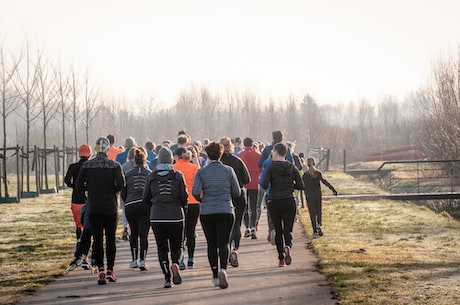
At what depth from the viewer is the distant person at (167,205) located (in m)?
11.0

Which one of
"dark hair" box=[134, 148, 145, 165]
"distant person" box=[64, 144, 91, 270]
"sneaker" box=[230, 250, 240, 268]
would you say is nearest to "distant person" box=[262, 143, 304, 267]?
"sneaker" box=[230, 250, 240, 268]

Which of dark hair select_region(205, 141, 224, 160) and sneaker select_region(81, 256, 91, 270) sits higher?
dark hair select_region(205, 141, 224, 160)

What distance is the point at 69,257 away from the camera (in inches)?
590

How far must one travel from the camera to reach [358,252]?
15.6 metres

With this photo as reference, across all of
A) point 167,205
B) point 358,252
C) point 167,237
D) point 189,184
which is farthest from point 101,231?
point 358,252

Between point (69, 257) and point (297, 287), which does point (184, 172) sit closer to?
point (297, 287)

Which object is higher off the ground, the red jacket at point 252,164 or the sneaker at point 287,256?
the red jacket at point 252,164

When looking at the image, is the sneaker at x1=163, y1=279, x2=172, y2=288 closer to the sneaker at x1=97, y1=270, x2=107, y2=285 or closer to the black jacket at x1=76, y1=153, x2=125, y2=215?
the sneaker at x1=97, y1=270, x2=107, y2=285

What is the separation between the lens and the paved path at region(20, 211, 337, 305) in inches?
399

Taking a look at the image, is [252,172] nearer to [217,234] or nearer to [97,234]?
[217,234]

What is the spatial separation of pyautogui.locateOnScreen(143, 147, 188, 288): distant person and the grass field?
1.84 metres

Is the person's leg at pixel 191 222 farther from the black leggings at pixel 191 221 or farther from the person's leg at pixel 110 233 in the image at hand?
the person's leg at pixel 110 233

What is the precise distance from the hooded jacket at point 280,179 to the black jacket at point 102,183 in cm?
260

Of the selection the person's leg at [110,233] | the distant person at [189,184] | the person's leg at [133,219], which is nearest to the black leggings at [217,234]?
the distant person at [189,184]
